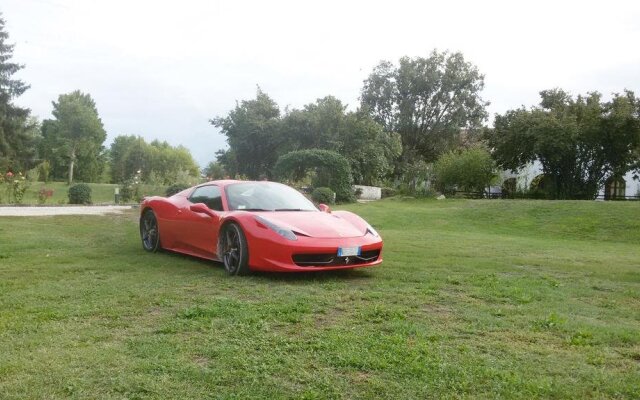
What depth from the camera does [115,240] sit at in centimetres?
969

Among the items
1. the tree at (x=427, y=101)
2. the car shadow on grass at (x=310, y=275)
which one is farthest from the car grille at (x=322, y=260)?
the tree at (x=427, y=101)

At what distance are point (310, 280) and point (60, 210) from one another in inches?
464

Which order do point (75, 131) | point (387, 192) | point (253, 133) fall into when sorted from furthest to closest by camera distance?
point (75, 131)
point (253, 133)
point (387, 192)

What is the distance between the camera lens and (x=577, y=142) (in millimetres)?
27953

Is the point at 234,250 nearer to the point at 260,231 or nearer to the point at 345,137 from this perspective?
the point at 260,231

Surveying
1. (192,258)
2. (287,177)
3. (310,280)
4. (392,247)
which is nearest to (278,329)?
(310,280)

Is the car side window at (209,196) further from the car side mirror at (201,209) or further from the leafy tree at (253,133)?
the leafy tree at (253,133)

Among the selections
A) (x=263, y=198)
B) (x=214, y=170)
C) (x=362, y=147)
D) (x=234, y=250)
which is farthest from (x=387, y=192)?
(x=234, y=250)

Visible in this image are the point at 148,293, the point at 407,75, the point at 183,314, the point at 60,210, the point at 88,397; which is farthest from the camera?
the point at 407,75

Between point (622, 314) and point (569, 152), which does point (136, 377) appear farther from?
point (569, 152)

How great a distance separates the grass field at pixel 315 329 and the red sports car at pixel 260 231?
0.23 m

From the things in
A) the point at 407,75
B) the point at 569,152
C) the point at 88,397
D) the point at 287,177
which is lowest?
the point at 88,397

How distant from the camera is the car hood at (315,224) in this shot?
6.33 m

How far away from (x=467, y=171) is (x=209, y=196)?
25.0 meters
